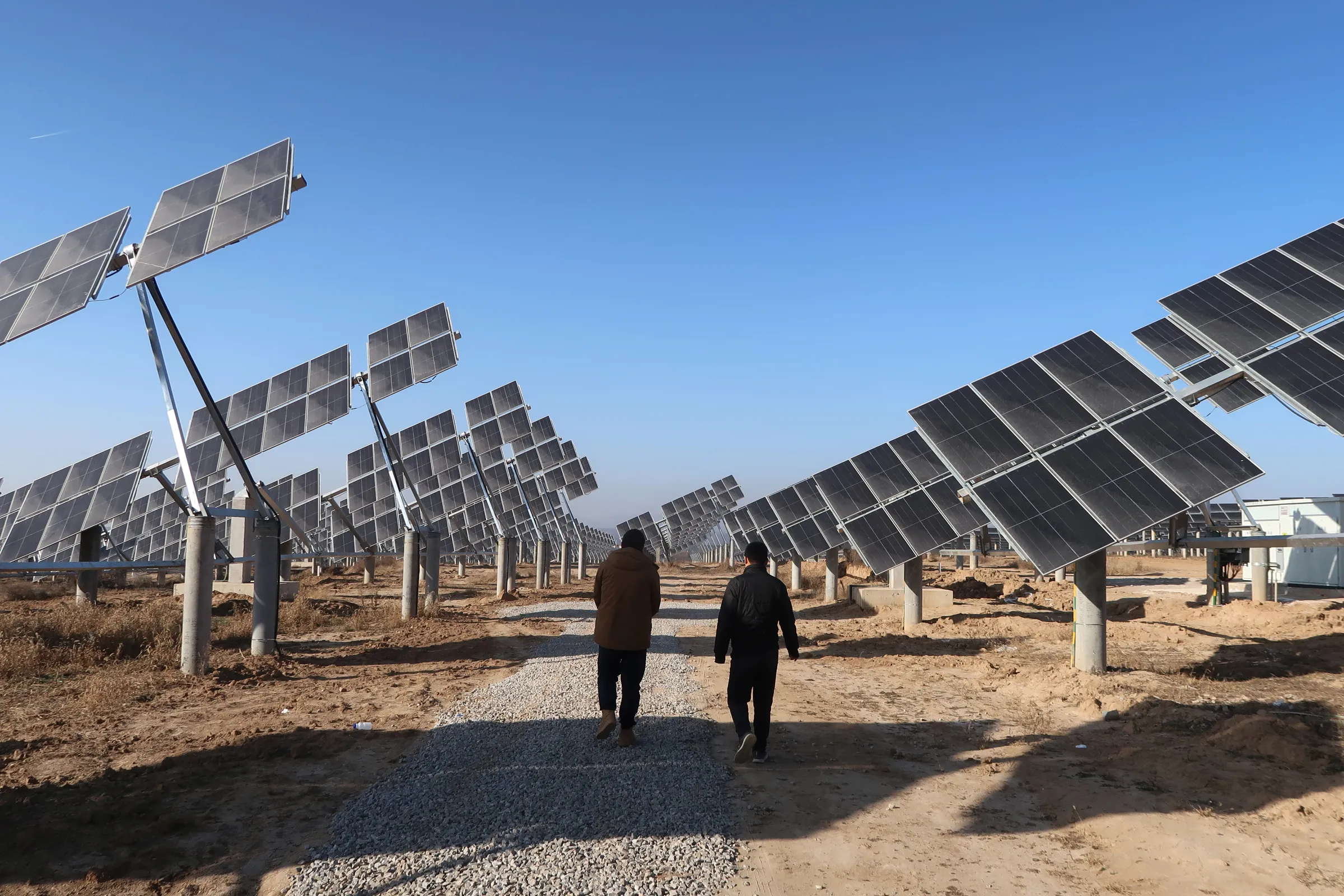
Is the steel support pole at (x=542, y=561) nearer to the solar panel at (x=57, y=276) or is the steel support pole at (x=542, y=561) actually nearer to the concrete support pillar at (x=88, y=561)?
the concrete support pillar at (x=88, y=561)

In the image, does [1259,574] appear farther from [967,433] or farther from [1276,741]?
[1276,741]

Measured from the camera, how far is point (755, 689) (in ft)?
24.6

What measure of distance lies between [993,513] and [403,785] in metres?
8.73

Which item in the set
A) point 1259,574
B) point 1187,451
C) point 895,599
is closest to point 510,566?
point 895,599

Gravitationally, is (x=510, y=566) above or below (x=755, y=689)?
below

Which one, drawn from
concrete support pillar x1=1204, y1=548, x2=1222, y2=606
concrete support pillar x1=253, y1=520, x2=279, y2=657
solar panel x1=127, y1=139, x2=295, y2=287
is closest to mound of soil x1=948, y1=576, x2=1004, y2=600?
concrete support pillar x1=1204, y1=548, x2=1222, y2=606

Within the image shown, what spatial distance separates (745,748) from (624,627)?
165 cm

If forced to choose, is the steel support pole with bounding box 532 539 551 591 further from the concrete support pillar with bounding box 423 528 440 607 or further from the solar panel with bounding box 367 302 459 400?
the solar panel with bounding box 367 302 459 400

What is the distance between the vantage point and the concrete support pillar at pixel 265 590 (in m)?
13.3

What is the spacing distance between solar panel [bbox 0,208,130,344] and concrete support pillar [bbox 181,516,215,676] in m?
3.13

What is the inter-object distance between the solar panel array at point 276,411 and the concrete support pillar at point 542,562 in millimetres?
17560

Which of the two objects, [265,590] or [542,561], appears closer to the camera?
[265,590]

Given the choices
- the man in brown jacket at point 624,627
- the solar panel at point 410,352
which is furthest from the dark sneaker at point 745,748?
the solar panel at point 410,352

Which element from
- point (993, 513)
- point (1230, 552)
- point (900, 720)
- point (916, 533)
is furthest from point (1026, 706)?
point (1230, 552)
